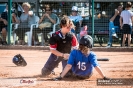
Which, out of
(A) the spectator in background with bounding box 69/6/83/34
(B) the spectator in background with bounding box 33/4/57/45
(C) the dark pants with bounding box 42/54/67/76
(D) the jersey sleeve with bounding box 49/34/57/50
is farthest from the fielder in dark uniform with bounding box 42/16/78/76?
(B) the spectator in background with bounding box 33/4/57/45

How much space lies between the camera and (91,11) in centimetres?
1680

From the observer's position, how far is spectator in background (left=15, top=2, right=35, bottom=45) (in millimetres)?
16469

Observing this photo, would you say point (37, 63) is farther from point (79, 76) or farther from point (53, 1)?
point (53, 1)

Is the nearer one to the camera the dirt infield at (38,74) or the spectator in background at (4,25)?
the dirt infield at (38,74)

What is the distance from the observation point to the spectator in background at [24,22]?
1647 cm

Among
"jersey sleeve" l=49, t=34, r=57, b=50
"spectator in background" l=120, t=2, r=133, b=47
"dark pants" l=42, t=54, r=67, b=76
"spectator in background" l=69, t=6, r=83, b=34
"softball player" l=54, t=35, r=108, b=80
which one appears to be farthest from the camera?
"spectator in background" l=69, t=6, r=83, b=34

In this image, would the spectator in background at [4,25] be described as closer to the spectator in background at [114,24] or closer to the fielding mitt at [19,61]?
the spectator in background at [114,24]

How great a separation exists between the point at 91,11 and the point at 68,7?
930 mm

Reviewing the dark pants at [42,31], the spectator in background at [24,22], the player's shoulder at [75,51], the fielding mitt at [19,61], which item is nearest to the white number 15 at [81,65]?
the player's shoulder at [75,51]

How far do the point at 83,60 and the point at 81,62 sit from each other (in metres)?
0.06

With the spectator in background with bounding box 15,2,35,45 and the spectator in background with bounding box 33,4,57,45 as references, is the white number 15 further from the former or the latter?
the spectator in background with bounding box 15,2,35,45

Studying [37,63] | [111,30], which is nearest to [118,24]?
[111,30]

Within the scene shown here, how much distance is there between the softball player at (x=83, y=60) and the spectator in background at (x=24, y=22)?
8.30 m

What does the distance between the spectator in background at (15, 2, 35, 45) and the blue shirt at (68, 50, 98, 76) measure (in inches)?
327
